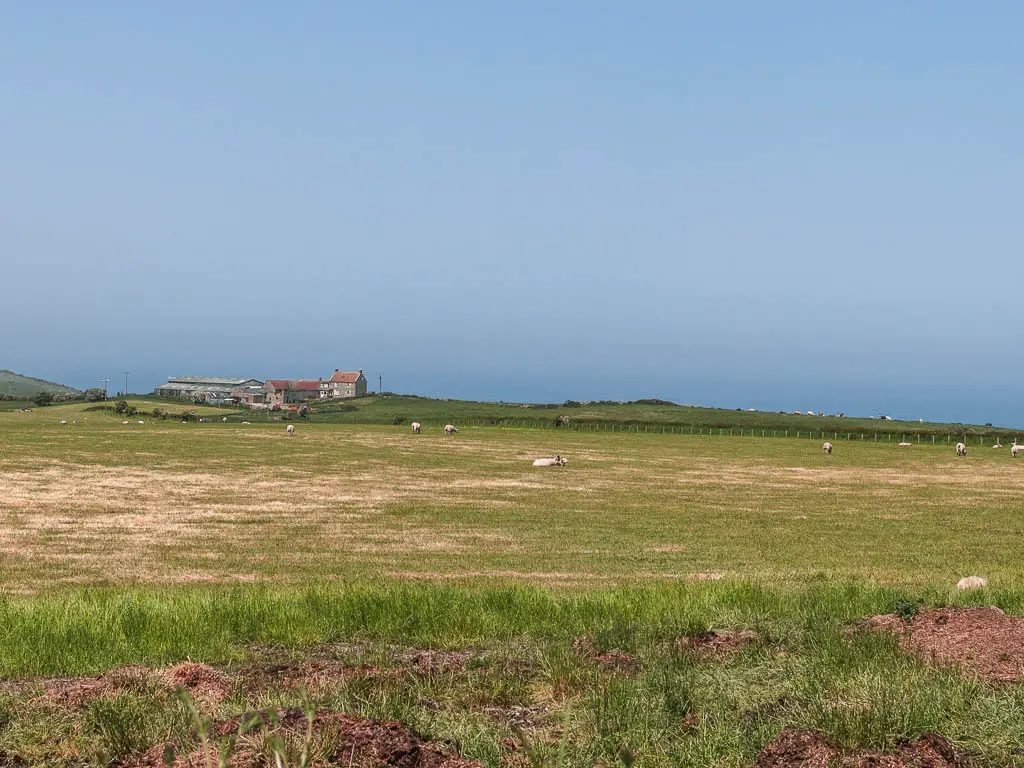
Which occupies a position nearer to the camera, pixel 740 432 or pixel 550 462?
pixel 550 462

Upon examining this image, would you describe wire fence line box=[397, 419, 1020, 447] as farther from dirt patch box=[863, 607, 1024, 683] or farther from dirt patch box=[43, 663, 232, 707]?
dirt patch box=[43, 663, 232, 707]

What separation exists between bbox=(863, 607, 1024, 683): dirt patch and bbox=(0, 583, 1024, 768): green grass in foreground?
431mm

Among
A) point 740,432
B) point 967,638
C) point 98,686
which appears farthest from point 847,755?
Result: point 740,432

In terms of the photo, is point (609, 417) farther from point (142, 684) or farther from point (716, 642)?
point (142, 684)

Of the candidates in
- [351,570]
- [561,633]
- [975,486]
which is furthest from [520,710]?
[975,486]

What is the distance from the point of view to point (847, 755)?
5.76 m

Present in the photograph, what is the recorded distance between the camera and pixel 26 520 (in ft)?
88.5

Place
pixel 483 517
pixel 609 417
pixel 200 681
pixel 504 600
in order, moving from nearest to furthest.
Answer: pixel 200 681 → pixel 504 600 → pixel 483 517 → pixel 609 417

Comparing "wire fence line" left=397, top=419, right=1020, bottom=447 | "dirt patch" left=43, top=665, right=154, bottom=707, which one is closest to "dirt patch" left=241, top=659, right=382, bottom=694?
"dirt patch" left=43, top=665, right=154, bottom=707

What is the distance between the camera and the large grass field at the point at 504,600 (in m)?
6.52

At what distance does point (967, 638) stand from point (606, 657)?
3592 mm

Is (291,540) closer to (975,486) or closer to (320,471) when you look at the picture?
(320,471)

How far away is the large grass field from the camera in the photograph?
6.52 metres

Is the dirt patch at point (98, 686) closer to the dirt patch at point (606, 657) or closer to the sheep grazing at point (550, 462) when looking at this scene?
the dirt patch at point (606, 657)
